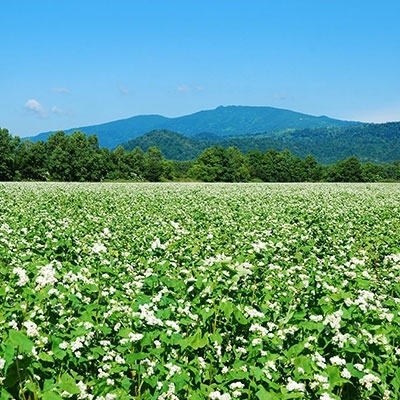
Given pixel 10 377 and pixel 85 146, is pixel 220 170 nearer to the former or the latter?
pixel 85 146

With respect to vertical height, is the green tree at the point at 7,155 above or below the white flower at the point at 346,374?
above

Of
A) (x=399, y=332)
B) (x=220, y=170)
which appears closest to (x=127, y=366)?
(x=399, y=332)

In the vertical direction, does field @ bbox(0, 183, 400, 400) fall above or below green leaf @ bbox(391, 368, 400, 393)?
above

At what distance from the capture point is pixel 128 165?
106 metres

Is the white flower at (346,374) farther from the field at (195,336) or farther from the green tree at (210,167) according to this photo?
the green tree at (210,167)

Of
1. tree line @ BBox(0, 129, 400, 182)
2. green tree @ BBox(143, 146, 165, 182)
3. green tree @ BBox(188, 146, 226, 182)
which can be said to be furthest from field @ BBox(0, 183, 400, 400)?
green tree @ BBox(188, 146, 226, 182)

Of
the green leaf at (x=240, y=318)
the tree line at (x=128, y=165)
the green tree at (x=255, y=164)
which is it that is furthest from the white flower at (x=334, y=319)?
the green tree at (x=255, y=164)

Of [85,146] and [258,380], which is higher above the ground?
[85,146]

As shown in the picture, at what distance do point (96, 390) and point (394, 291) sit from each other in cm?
553

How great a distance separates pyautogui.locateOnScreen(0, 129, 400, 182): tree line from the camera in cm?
9538

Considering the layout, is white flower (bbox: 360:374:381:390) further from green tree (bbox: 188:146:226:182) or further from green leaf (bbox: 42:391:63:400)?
green tree (bbox: 188:146:226:182)

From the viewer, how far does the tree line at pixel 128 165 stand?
95.4m

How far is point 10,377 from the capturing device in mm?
3600

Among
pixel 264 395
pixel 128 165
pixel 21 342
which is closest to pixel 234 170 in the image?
pixel 128 165
